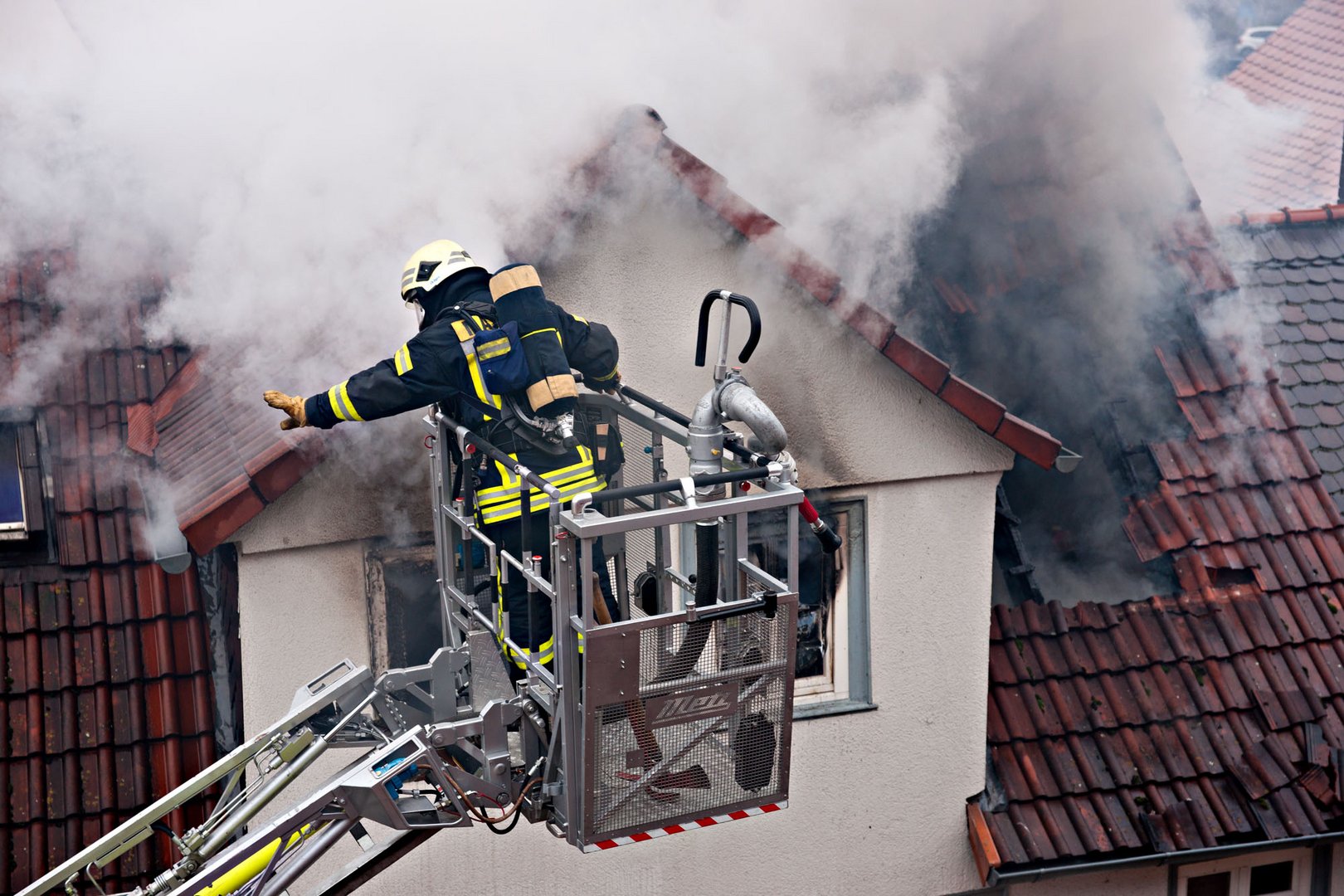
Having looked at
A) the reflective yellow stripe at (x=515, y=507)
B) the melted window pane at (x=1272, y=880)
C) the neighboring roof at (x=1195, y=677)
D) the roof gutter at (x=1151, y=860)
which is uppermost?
the reflective yellow stripe at (x=515, y=507)

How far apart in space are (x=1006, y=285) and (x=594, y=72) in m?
2.75

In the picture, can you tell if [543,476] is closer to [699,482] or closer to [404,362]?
[404,362]

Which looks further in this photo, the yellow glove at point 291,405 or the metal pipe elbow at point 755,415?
the yellow glove at point 291,405

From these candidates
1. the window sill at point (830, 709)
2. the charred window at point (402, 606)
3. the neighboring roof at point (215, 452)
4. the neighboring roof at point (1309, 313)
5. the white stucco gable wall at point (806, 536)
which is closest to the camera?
the neighboring roof at point (215, 452)

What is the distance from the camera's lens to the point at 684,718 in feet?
15.5

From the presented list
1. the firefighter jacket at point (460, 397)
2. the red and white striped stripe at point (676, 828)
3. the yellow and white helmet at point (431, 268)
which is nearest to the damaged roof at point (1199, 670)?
the red and white striped stripe at point (676, 828)

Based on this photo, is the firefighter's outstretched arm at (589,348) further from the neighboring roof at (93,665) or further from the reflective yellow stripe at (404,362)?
the neighboring roof at (93,665)

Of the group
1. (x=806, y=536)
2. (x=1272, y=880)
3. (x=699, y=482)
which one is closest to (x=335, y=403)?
(x=699, y=482)

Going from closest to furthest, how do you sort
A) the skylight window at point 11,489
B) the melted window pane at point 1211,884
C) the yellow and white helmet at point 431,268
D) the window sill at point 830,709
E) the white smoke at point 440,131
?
the yellow and white helmet at point 431,268 < the skylight window at point 11,489 < the white smoke at point 440,131 < the window sill at point 830,709 < the melted window pane at point 1211,884

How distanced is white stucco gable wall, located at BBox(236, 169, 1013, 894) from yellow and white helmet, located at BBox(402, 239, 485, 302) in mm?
991

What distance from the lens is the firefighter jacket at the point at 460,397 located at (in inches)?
205

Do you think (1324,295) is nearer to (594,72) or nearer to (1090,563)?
(1090,563)

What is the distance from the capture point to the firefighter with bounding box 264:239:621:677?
5.19 meters

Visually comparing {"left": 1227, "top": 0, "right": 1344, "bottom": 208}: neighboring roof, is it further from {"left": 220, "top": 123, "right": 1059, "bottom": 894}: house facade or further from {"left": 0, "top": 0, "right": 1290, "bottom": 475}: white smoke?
{"left": 220, "top": 123, "right": 1059, "bottom": 894}: house facade
